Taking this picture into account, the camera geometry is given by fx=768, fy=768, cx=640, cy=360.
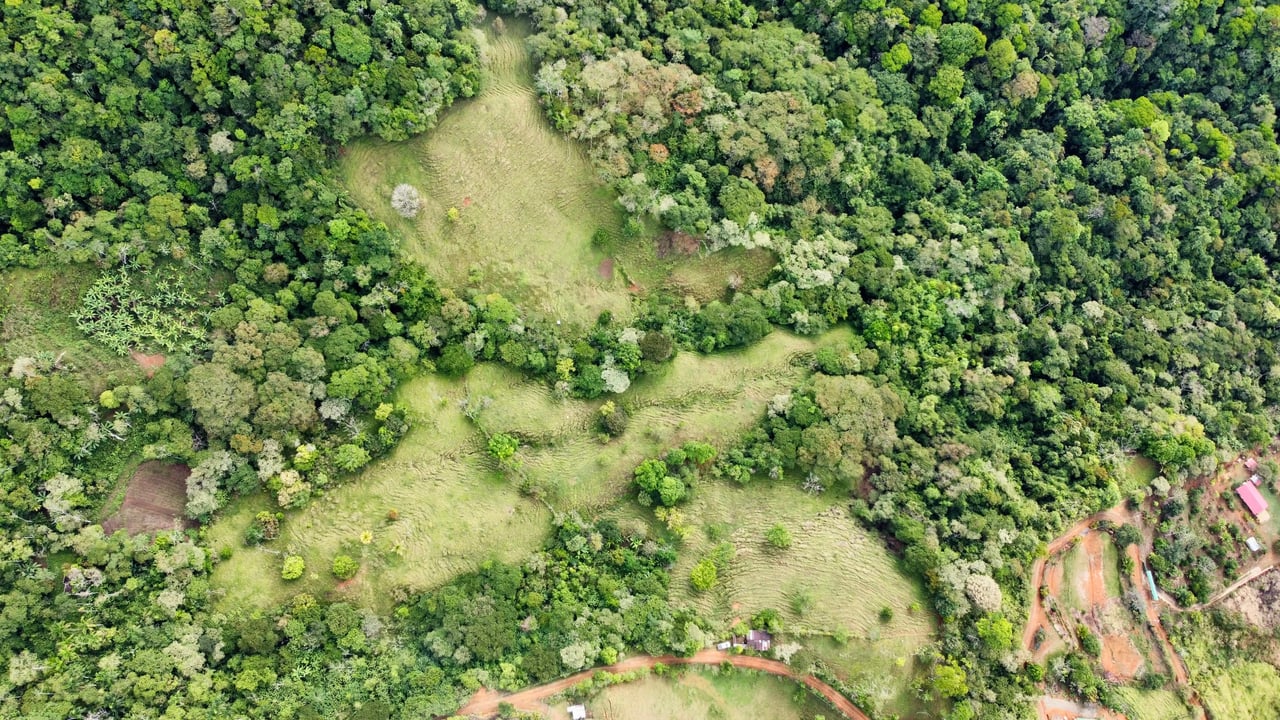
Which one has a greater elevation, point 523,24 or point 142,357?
point 523,24

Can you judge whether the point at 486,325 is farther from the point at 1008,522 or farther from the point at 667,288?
the point at 1008,522

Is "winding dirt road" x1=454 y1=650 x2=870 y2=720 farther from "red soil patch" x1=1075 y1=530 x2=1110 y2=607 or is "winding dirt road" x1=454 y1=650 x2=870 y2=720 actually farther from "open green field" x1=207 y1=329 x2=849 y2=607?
"red soil patch" x1=1075 y1=530 x2=1110 y2=607

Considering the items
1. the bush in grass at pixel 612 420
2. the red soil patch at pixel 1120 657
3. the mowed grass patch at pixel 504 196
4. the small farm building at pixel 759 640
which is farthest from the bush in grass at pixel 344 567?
the red soil patch at pixel 1120 657

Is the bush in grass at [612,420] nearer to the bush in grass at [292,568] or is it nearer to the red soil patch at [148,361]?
the bush in grass at [292,568]

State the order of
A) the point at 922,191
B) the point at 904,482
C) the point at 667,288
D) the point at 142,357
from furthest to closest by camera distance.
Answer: the point at 922,191 < the point at 667,288 < the point at 904,482 < the point at 142,357

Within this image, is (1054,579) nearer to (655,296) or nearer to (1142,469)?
(1142,469)

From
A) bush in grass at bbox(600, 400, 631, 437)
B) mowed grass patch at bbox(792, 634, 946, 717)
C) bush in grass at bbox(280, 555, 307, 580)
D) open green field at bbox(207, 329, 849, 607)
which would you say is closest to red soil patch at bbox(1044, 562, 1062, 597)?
mowed grass patch at bbox(792, 634, 946, 717)

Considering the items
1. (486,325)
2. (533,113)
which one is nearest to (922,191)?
(533,113)
